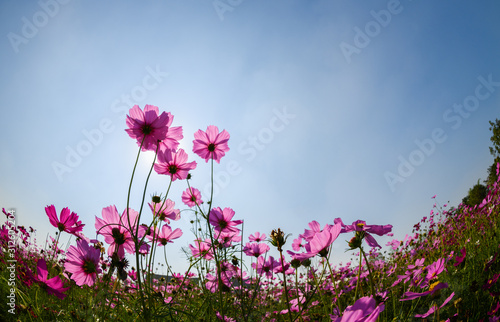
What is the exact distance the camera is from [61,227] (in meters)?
1.02

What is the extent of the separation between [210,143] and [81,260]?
74 centimetres

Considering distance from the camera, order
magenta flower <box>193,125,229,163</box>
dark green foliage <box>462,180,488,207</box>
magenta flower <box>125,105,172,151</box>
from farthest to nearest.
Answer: dark green foliage <box>462,180,488,207</box> → magenta flower <box>193,125,229,163</box> → magenta flower <box>125,105,172,151</box>

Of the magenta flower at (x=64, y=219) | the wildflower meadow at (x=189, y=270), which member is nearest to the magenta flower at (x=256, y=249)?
the wildflower meadow at (x=189, y=270)

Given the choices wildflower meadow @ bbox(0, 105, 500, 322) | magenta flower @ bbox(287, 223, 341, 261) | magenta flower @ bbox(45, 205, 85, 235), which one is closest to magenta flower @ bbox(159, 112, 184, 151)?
wildflower meadow @ bbox(0, 105, 500, 322)

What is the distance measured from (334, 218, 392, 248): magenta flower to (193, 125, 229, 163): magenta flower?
0.77 metres

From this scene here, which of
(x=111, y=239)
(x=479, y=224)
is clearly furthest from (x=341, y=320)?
(x=479, y=224)

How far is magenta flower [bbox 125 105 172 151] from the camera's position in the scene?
3.29 ft

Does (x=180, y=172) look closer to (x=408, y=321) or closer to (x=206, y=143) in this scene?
(x=206, y=143)

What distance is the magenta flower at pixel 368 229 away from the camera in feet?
2.44

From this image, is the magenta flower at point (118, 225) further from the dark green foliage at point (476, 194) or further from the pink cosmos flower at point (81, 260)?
the dark green foliage at point (476, 194)

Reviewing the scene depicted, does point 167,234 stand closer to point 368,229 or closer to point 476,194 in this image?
point 368,229

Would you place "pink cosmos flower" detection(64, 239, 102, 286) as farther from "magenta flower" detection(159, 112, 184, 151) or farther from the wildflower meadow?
"magenta flower" detection(159, 112, 184, 151)

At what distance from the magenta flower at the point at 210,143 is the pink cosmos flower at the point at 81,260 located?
64 centimetres

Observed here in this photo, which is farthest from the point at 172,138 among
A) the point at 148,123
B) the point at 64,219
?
the point at 64,219
